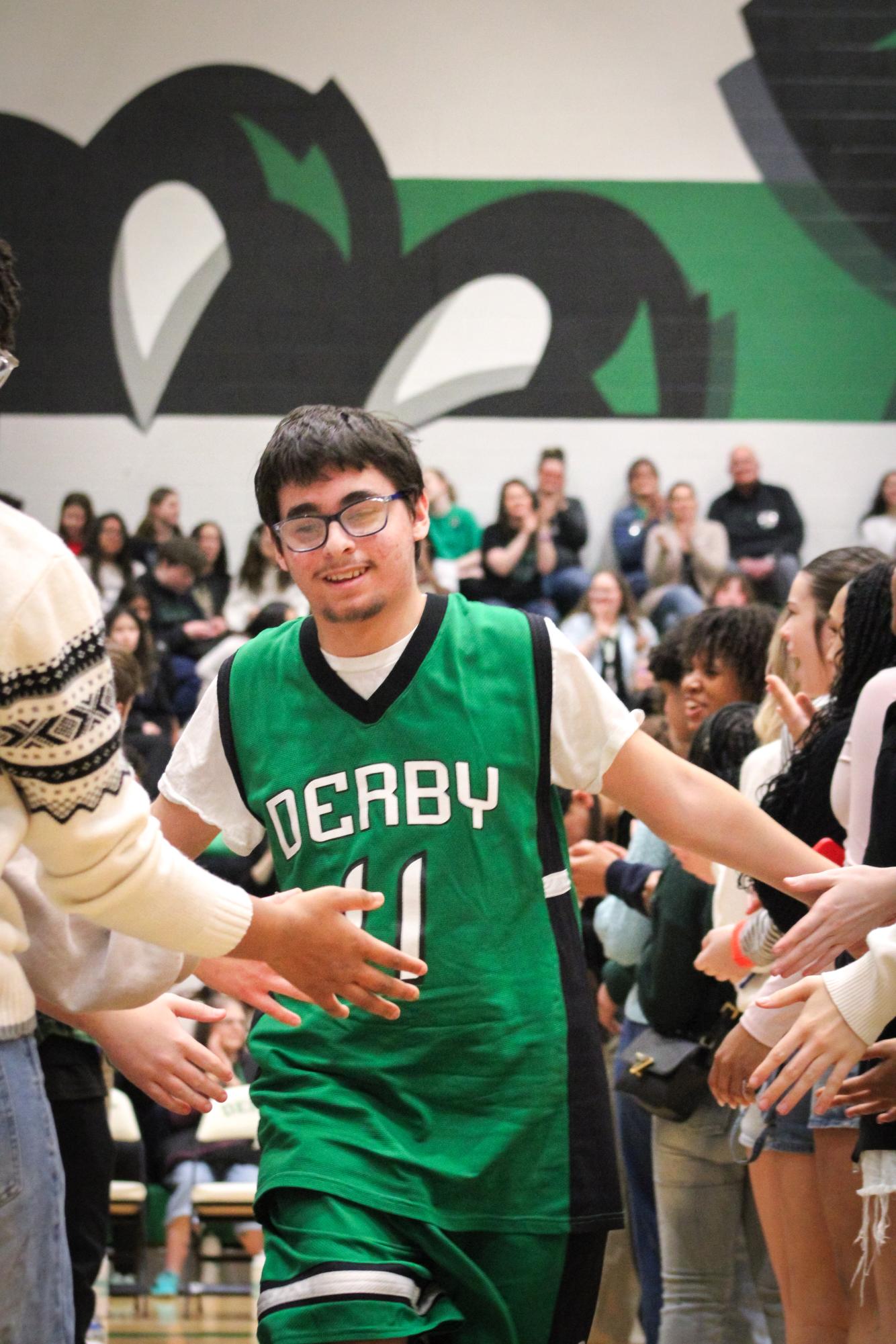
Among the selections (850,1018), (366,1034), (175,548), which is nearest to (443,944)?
(366,1034)

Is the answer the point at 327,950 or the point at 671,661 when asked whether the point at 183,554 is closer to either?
the point at 671,661

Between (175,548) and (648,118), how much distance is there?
5345 millimetres

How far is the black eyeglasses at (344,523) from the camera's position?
262 cm

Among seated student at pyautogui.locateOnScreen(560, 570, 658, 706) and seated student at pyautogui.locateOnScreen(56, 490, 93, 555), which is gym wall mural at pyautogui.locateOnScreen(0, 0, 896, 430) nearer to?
seated student at pyautogui.locateOnScreen(56, 490, 93, 555)

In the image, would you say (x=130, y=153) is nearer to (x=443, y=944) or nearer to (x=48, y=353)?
(x=48, y=353)

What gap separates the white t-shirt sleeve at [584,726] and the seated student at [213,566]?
31.9 feet

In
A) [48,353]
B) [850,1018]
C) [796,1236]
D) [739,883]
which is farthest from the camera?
[48,353]

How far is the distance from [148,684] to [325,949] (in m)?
8.63

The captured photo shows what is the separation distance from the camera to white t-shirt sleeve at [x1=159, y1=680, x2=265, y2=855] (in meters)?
2.71

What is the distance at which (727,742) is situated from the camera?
3.98 m

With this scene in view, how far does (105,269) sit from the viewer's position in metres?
13.1

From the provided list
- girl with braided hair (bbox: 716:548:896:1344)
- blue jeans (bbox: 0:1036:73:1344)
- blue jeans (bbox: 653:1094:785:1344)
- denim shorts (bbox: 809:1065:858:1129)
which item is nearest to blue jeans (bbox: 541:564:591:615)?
blue jeans (bbox: 653:1094:785:1344)

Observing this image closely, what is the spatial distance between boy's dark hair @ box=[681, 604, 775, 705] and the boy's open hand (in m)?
2.26

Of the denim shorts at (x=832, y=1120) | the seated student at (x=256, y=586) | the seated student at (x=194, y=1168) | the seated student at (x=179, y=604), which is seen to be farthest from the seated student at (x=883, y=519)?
the denim shorts at (x=832, y=1120)
